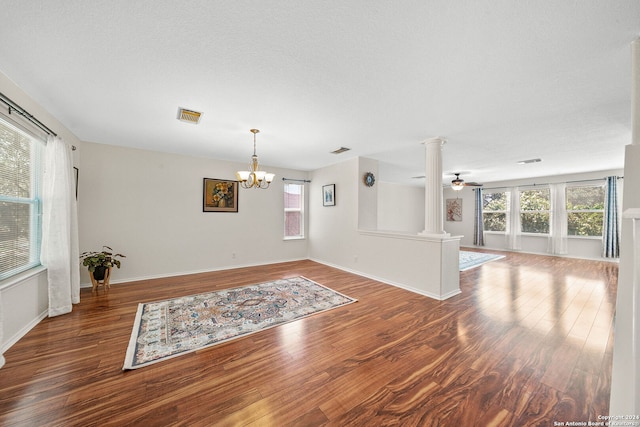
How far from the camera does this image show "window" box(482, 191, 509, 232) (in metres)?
7.66

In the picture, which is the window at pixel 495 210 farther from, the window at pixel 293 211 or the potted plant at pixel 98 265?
the potted plant at pixel 98 265

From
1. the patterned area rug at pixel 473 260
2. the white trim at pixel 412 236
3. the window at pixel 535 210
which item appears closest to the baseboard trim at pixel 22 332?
the white trim at pixel 412 236

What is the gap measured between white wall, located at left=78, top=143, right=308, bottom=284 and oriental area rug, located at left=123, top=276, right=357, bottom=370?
1542 mm

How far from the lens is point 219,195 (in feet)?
16.1

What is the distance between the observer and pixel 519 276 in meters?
4.52

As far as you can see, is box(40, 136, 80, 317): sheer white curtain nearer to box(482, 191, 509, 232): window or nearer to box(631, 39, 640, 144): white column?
box(631, 39, 640, 144): white column

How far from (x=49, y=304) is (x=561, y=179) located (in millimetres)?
10935

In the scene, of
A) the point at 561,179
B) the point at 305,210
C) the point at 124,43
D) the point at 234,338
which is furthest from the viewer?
Result: the point at 561,179

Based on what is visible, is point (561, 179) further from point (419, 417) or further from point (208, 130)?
point (208, 130)

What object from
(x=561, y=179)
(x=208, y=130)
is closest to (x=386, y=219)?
(x=561, y=179)

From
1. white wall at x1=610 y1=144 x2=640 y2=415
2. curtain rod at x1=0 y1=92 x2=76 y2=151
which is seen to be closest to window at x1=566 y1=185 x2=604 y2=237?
white wall at x1=610 y1=144 x2=640 y2=415

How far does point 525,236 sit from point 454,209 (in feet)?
7.53

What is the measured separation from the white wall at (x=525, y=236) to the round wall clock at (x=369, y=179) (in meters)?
5.54

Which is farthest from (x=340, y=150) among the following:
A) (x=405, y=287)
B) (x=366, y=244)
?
(x=405, y=287)
